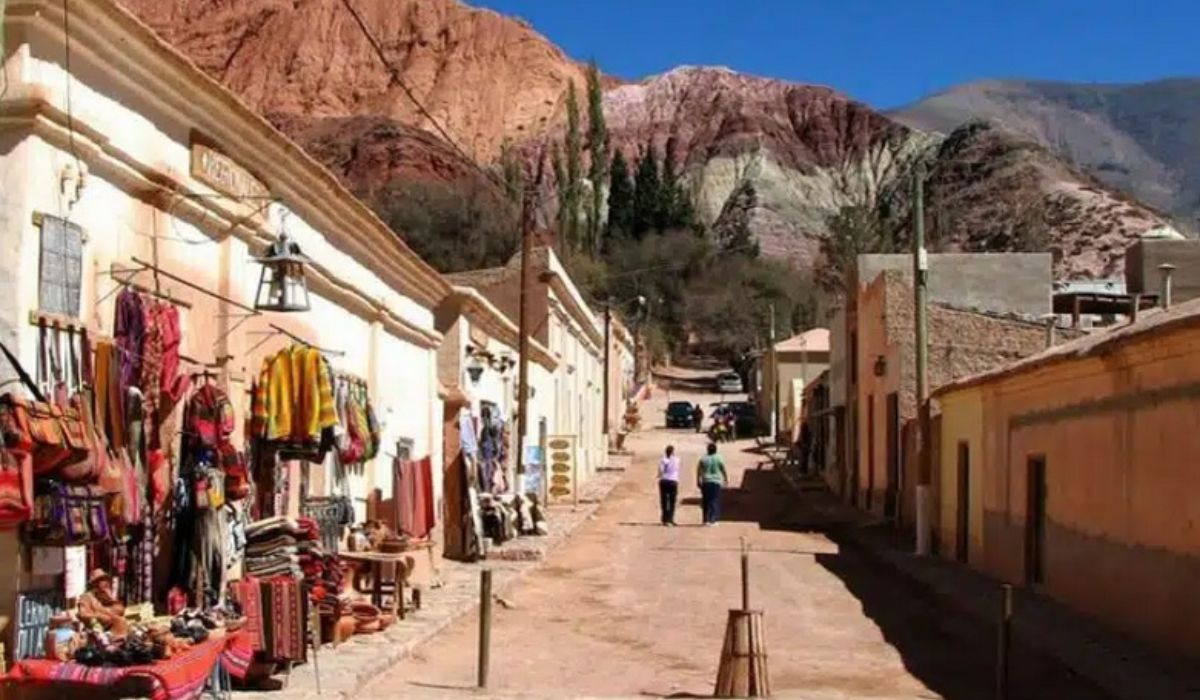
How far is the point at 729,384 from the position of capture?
8544cm

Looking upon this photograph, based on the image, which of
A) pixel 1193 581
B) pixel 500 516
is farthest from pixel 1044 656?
pixel 500 516

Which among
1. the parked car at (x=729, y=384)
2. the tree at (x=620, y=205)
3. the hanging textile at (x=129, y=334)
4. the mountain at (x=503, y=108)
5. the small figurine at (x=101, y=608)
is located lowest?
the small figurine at (x=101, y=608)

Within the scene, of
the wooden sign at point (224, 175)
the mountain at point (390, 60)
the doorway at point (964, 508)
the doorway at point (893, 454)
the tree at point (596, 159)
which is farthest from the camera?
the mountain at point (390, 60)

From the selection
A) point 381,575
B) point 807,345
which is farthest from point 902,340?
point 807,345

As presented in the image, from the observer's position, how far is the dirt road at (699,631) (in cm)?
1320

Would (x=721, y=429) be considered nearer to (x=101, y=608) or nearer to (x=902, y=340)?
(x=902, y=340)

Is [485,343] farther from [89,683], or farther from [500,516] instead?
[89,683]

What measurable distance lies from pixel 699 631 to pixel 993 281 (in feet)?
66.4

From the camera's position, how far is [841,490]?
135ft

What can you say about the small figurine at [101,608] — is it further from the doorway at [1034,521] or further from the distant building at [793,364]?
the distant building at [793,364]

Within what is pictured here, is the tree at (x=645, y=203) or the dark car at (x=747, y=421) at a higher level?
the tree at (x=645, y=203)

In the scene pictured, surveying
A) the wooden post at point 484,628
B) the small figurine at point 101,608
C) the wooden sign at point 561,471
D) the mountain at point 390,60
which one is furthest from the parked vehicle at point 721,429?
the mountain at point 390,60

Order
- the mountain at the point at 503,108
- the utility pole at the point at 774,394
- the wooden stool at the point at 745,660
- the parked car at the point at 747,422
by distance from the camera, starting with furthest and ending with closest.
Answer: the mountain at the point at 503,108, the parked car at the point at 747,422, the utility pole at the point at 774,394, the wooden stool at the point at 745,660

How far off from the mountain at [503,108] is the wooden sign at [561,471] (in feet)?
289
